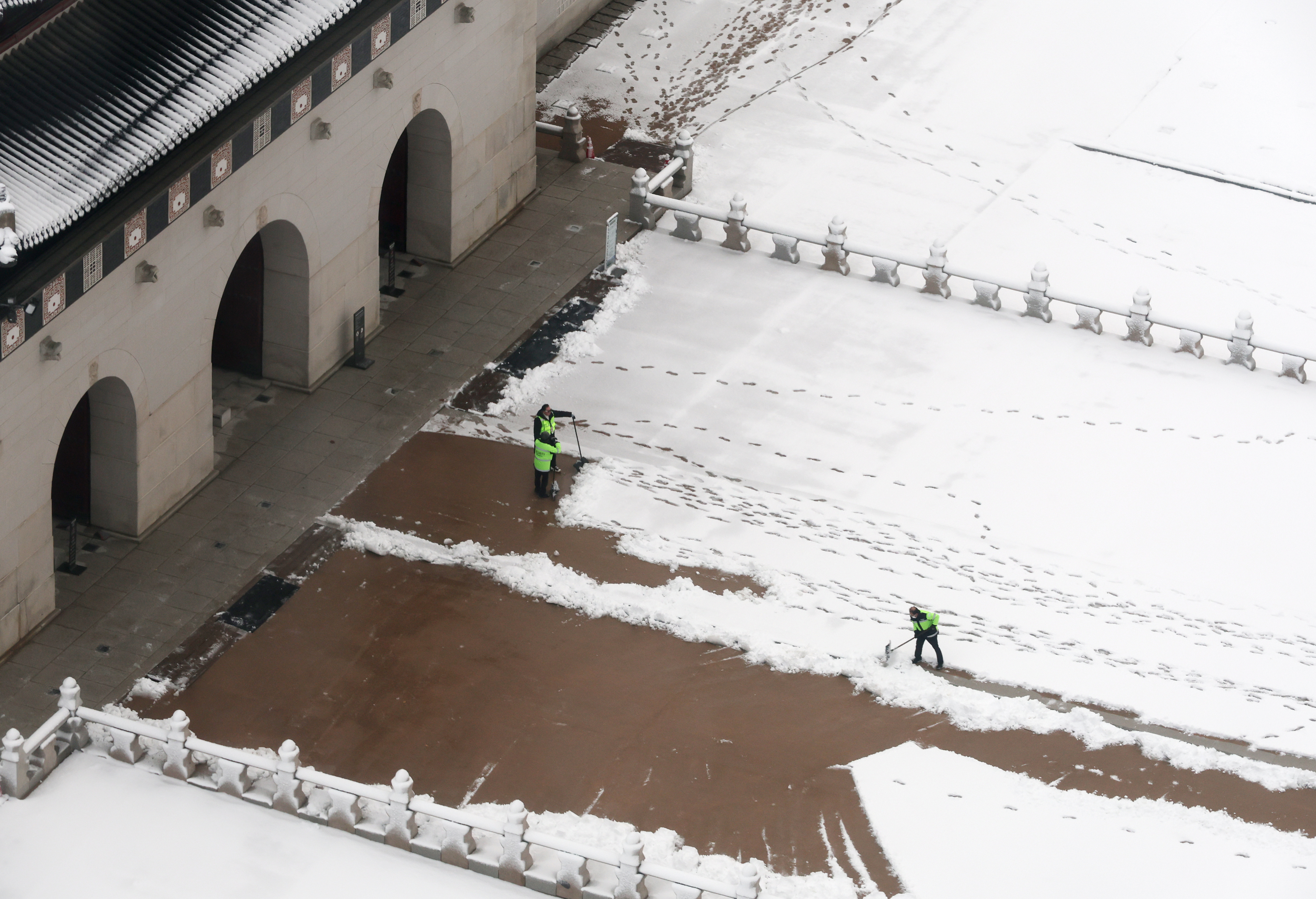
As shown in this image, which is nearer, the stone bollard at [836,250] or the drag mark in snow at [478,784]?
the drag mark in snow at [478,784]

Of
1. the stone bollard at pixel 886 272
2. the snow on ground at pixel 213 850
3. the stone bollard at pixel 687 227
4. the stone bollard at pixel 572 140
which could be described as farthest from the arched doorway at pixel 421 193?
the snow on ground at pixel 213 850


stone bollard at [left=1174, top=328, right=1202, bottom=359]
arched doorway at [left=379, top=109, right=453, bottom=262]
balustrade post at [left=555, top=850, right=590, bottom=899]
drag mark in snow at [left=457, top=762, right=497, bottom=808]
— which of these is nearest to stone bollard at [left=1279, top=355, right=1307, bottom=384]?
stone bollard at [left=1174, top=328, right=1202, bottom=359]

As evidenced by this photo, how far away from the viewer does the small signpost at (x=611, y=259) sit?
165 ft

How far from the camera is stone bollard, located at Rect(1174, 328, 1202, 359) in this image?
48.8m

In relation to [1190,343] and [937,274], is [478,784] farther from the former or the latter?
[1190,343]

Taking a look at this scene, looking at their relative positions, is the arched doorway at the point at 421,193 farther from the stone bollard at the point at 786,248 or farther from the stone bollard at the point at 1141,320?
the stone bollard at the point at 1141,320

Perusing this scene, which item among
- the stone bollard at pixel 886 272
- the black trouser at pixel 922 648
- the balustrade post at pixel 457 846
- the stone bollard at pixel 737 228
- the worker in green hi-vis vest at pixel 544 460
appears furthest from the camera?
the stone bollard at pixel 737 228

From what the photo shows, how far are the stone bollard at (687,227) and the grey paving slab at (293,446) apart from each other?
1764 millimetres

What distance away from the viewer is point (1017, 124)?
59250mm

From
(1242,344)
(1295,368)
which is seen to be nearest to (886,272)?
(1242,344)

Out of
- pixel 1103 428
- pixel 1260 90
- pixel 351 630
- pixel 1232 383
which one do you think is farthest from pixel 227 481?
pixel 1260 90

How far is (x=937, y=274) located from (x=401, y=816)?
865 inches

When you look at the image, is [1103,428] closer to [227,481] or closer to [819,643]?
[819,643]

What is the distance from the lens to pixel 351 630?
129 feet
